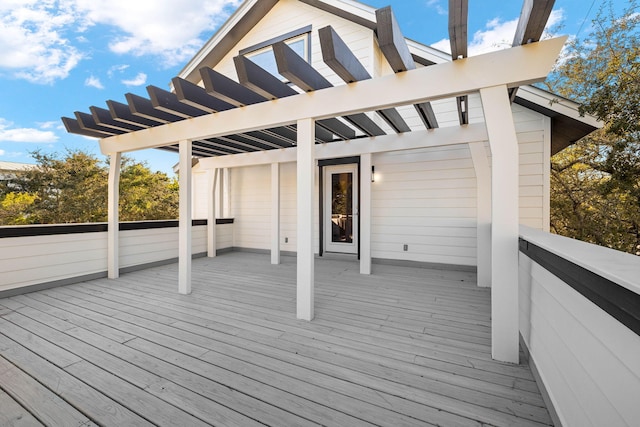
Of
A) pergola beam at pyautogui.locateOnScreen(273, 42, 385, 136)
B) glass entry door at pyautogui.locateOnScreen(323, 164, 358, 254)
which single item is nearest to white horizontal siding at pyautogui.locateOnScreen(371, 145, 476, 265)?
glass entry door at pyautogui.locateOnScreen(323, 164, 358, 254)

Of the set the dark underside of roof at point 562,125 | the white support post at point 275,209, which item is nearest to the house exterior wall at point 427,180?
the dark underside of roof at point 562,125

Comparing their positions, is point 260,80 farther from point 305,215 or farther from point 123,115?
point 123,115

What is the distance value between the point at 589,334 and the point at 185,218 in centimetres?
400

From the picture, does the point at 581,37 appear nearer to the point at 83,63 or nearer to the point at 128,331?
the point at 128,331

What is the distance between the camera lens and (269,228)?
6898 millimetres

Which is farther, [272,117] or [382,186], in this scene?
[382,186]

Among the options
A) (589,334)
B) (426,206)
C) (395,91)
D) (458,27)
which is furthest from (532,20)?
(426,206)

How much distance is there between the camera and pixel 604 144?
235 inches

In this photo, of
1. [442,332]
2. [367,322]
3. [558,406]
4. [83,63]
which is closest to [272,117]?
[367,322]

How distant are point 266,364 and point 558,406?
1.71 metres

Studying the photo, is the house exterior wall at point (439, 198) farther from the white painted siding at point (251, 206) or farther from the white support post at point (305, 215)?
the white support post at point (305, 215)

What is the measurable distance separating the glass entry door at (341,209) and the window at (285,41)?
2.47 metres

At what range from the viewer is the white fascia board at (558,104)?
3928 mm

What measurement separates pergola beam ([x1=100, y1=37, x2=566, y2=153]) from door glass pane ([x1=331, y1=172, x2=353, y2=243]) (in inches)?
132
